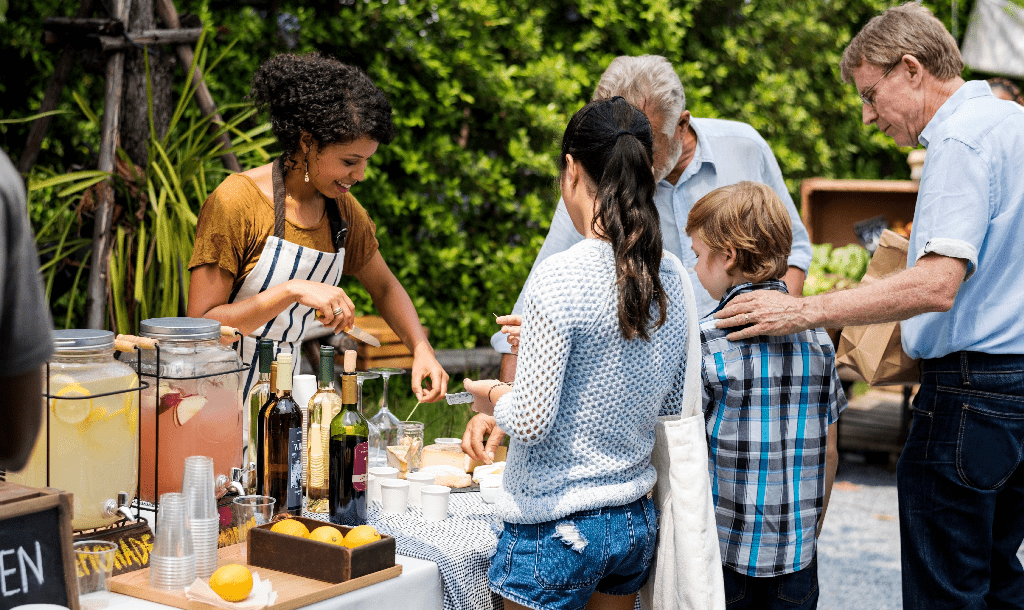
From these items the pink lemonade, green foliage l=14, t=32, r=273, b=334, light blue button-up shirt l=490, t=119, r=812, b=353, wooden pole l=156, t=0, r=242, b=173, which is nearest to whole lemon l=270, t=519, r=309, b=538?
the pink lemonade

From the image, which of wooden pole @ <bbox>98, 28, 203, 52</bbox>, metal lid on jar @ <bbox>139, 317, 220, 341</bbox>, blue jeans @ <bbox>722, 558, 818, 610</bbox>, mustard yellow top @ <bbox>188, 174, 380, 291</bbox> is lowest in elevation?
blue jeans @ <bbox>722, 558, 818, 610</bbox>

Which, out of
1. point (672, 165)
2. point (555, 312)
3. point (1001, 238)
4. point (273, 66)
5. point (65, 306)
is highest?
point (273, 66)

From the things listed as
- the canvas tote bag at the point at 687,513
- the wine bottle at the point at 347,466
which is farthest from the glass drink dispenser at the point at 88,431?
the canvas tote bag at the point at 687,513

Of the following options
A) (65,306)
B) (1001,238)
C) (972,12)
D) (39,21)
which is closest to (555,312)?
(1001,238)

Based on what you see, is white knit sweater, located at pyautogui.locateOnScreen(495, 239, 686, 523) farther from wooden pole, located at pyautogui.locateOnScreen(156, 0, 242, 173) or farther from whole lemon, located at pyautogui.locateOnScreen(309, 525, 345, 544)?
wooden pole, located at pyautogui.locateOnScreen(156, 0, 242, 173)

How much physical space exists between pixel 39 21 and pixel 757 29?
4335 mm

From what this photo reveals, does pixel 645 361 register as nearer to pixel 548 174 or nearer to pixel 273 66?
pixel 273 66

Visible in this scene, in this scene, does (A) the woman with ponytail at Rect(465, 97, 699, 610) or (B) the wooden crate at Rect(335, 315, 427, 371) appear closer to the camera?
(A) the woman with ponytail at Rect(465, 97, 699, 610)

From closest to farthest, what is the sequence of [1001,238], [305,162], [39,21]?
[1001,238]
[305,162]
[39,21]

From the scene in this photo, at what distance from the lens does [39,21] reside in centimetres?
433

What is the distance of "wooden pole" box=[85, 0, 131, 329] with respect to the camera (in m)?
3.82

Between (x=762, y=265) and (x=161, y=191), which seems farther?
(x=161, y=191)

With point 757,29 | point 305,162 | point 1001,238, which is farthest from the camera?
point 757,29

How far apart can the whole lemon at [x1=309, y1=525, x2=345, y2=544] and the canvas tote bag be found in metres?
0.60
